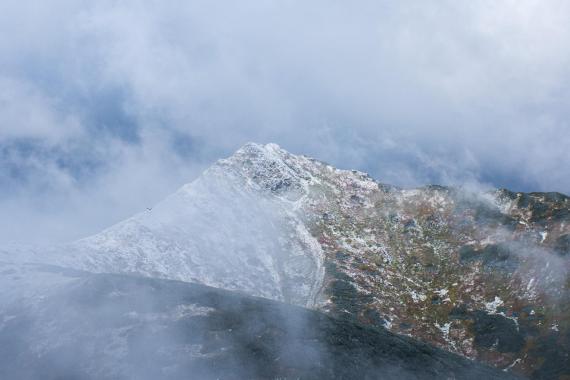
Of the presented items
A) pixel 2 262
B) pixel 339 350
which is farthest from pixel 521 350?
pixel 2 262

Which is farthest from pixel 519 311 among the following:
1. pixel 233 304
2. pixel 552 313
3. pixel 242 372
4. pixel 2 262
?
pixel 2 262

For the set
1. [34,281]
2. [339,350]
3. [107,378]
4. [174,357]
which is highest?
[34,281]

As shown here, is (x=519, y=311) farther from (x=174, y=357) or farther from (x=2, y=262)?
(x=2, y=262)

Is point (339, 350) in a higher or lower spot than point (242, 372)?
higher

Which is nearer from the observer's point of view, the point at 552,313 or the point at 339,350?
the point at 339,350

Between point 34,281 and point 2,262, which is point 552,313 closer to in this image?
point 34,281

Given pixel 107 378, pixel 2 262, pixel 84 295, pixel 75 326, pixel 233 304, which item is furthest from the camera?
pixel 2 262

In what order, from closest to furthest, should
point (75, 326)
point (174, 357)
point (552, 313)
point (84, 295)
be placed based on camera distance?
point (174, 357) < point (75, 326) < point (84, 295) < point (552, 313)
